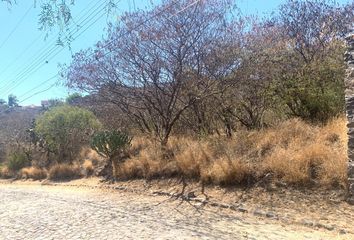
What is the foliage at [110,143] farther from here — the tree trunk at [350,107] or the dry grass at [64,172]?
the tree trunk at [350,107]

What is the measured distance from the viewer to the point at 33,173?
915 inches

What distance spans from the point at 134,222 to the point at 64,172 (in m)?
12.9

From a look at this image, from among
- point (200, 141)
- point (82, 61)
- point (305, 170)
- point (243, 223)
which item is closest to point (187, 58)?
point (200, 141)

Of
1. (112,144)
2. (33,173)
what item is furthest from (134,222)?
(33,173)

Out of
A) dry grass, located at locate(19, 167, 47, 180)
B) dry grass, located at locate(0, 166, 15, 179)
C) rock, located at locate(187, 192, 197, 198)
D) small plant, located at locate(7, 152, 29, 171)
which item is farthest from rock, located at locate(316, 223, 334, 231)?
small plant, located at locate(7, 152, 29, 171)

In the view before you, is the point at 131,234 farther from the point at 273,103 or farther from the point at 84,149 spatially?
the point at 84,149

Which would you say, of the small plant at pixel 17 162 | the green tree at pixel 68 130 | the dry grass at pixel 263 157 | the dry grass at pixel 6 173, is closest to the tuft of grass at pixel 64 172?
the green tree at pixel 68 130

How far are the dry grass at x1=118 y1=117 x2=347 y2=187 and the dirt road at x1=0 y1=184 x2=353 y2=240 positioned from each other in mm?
1561

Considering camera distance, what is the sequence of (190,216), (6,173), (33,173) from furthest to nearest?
(6,173), (33,173), (190,216)

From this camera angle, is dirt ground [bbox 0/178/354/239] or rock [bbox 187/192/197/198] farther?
rock [bbox 187/192/197/198]

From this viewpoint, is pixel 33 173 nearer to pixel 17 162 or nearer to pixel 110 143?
pixel 17 162

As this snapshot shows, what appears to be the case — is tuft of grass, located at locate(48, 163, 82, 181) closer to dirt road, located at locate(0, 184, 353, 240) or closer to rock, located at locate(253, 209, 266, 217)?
dirt road, located at locate(0, 184, 353, 240)

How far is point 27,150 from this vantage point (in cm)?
2791

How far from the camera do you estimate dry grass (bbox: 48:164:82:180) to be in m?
20.2
